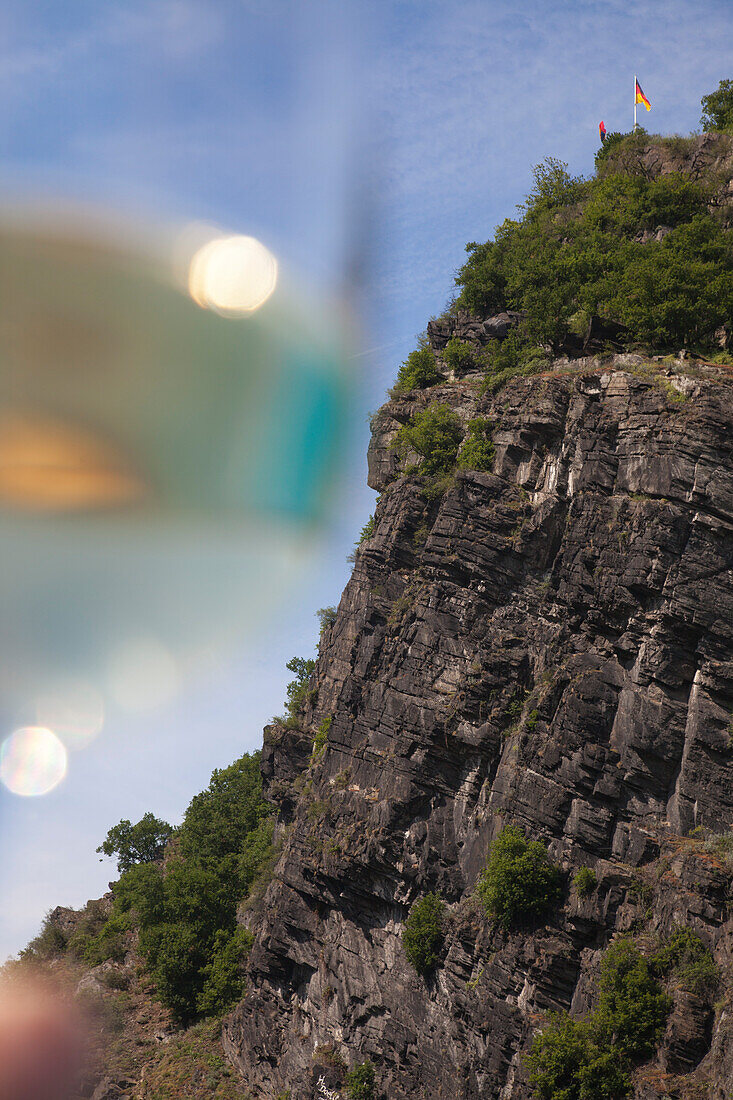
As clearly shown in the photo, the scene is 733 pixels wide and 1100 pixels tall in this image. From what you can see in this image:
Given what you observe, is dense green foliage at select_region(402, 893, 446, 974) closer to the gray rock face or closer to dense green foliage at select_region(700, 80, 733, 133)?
the gray rock face

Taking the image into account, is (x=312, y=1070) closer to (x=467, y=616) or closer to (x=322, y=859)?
(x=322, y=859)

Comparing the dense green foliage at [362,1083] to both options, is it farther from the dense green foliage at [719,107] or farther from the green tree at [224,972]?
the dense green foliage at [719,107]

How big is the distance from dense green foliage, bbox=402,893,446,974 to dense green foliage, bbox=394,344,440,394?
3181 centimetres

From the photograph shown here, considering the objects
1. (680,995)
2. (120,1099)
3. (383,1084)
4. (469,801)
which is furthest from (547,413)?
(120,1099)

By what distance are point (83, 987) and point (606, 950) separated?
51.3 metres

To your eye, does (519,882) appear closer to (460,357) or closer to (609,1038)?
(609,1038)

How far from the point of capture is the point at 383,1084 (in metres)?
43.8

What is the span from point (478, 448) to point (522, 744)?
658 inches

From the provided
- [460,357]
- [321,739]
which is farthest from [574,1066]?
[460,357]

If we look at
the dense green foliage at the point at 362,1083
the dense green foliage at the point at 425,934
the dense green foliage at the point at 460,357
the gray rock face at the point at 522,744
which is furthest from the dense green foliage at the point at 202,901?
the dense green foliage at the point at 460,357

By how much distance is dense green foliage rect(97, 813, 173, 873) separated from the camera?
317 feet

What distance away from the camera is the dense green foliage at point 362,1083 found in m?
44.1

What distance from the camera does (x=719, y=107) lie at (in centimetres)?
6731

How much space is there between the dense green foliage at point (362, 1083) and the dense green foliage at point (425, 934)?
18.9 feet
